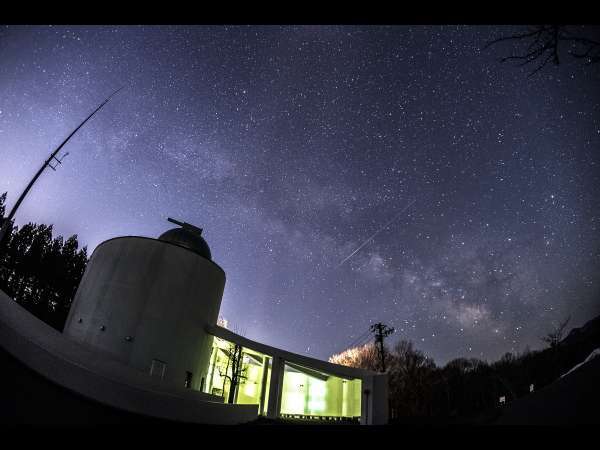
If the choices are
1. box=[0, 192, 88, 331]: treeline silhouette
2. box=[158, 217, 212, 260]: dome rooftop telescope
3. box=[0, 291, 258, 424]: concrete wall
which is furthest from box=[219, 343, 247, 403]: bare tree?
box=[0, 192, 88, 331]: treeline silhouette

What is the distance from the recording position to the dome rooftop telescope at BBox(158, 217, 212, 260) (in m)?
20.2

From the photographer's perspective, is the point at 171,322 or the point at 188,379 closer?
the point at 171,322

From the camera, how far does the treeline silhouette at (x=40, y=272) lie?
3098 cm

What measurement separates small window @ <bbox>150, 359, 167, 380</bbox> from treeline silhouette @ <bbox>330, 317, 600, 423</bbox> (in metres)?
34.5

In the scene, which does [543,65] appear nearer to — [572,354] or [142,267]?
[142,267]

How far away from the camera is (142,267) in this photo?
56.6ft

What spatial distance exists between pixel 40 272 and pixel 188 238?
23164 millimetres

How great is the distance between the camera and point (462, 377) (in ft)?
191

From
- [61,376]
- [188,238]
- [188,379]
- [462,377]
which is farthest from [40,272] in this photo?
[462,377]

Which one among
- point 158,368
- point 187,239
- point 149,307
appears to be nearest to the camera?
point 158,368

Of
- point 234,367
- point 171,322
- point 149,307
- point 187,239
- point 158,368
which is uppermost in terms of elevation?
point 187,239

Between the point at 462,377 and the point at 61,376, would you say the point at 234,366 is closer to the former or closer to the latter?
→ the point at 61,376

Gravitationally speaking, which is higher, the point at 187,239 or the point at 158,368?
the point at 187,239
